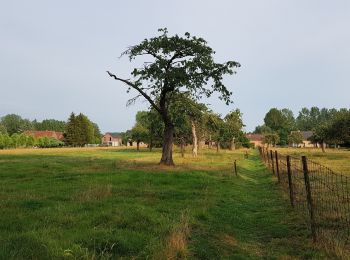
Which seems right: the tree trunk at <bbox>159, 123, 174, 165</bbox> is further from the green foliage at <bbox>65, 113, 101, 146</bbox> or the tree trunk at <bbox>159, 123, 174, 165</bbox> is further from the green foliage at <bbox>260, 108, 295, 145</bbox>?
the green foliage at <bbox>260, 108, 295, 145</bbox>

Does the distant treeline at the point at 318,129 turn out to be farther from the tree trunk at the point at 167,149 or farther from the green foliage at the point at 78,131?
the green foliage at the point at 78,131

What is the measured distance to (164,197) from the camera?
53.6 ft

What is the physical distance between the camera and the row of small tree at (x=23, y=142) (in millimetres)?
126713

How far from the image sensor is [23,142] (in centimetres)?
13688

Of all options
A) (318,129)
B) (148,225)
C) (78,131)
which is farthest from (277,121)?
(148,225)

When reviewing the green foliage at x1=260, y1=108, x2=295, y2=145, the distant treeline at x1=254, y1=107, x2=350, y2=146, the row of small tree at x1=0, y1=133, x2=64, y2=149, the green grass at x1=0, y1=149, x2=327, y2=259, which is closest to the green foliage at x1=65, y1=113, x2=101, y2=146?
the row of small tree at x1=0, y1=133, x2=64, y2=149

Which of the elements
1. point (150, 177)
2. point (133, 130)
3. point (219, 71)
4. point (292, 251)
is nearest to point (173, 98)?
point (219, 71)

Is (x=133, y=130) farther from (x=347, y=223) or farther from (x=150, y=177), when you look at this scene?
(x=347, y=223)

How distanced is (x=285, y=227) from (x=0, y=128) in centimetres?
18316

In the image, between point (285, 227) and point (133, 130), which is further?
point (133, 130)

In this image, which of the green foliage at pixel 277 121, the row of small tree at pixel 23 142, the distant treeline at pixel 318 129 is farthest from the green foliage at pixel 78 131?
the green foliage at pixel 277 121

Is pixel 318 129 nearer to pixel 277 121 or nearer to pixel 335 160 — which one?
pixel 335 160

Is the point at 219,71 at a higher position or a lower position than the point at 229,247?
higher

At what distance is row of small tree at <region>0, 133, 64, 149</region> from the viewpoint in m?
127
